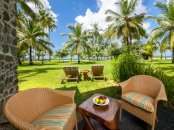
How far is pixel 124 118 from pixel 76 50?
21.5 m

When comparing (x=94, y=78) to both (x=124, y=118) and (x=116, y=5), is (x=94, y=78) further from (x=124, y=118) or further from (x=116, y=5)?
(x=116, y=5)

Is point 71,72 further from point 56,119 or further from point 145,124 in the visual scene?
point 56,119

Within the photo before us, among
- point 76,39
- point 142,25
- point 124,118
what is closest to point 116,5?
point 142,25

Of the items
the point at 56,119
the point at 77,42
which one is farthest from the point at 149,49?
the point at 56,119

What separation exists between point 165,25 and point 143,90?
1651 cm

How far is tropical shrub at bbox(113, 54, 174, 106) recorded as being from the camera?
5410 mm

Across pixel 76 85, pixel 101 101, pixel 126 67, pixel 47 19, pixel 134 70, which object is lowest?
pixel 76 85

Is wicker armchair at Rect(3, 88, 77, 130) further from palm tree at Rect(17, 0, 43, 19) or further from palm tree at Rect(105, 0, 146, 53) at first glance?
palm tree at Rect(105, 0, 146, 53)

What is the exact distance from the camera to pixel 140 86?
4.41m

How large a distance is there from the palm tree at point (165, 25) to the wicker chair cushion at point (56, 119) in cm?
1713

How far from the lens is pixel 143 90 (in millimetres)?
4324

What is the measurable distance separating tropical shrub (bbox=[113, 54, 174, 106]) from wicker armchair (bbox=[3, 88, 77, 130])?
3349 mm

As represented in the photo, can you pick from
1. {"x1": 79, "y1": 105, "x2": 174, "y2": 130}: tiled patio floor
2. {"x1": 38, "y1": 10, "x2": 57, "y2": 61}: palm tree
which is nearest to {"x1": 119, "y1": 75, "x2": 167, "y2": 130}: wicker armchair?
A: {"x1": 79, "y1": 105, "x2": 174, "y2": 130}: tiled patio floor

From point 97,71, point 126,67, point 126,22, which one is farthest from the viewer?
point 126,22
